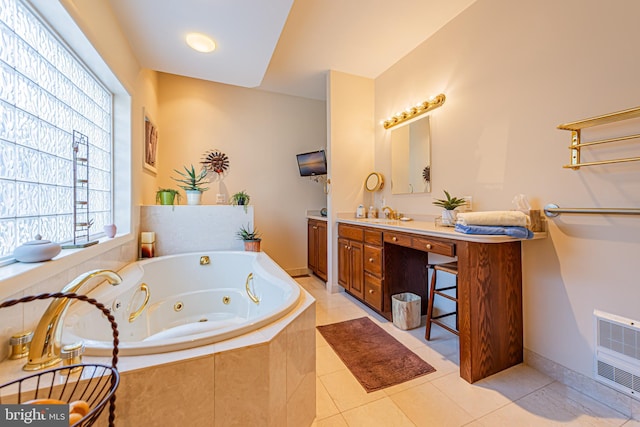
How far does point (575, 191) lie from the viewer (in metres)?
1.46

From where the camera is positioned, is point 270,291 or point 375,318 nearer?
point 270,291

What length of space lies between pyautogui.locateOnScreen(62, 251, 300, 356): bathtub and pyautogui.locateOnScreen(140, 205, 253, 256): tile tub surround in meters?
0.27

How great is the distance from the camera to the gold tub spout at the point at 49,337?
734 mm

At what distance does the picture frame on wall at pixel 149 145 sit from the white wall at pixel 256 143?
0.36 metres

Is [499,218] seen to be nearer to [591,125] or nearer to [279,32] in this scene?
[591,125]

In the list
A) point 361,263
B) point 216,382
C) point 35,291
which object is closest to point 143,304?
point 35,291

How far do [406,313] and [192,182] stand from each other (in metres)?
2.53

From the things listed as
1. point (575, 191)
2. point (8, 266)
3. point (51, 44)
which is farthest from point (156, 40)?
point (575, 191)

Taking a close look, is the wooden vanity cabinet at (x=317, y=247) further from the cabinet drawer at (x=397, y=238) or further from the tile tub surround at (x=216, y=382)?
the tile tub surround at (x=216, y=382)

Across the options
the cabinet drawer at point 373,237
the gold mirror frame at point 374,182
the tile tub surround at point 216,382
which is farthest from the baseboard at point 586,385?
the gold mirror frame at point 374,182

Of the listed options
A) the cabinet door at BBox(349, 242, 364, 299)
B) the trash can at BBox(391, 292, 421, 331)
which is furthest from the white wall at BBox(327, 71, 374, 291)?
the trash can at BBox(391, 292, 421, 331)

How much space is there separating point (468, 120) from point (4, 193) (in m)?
2.72

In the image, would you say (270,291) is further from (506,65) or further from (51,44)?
(506,65)

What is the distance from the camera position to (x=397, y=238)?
2090 mm
